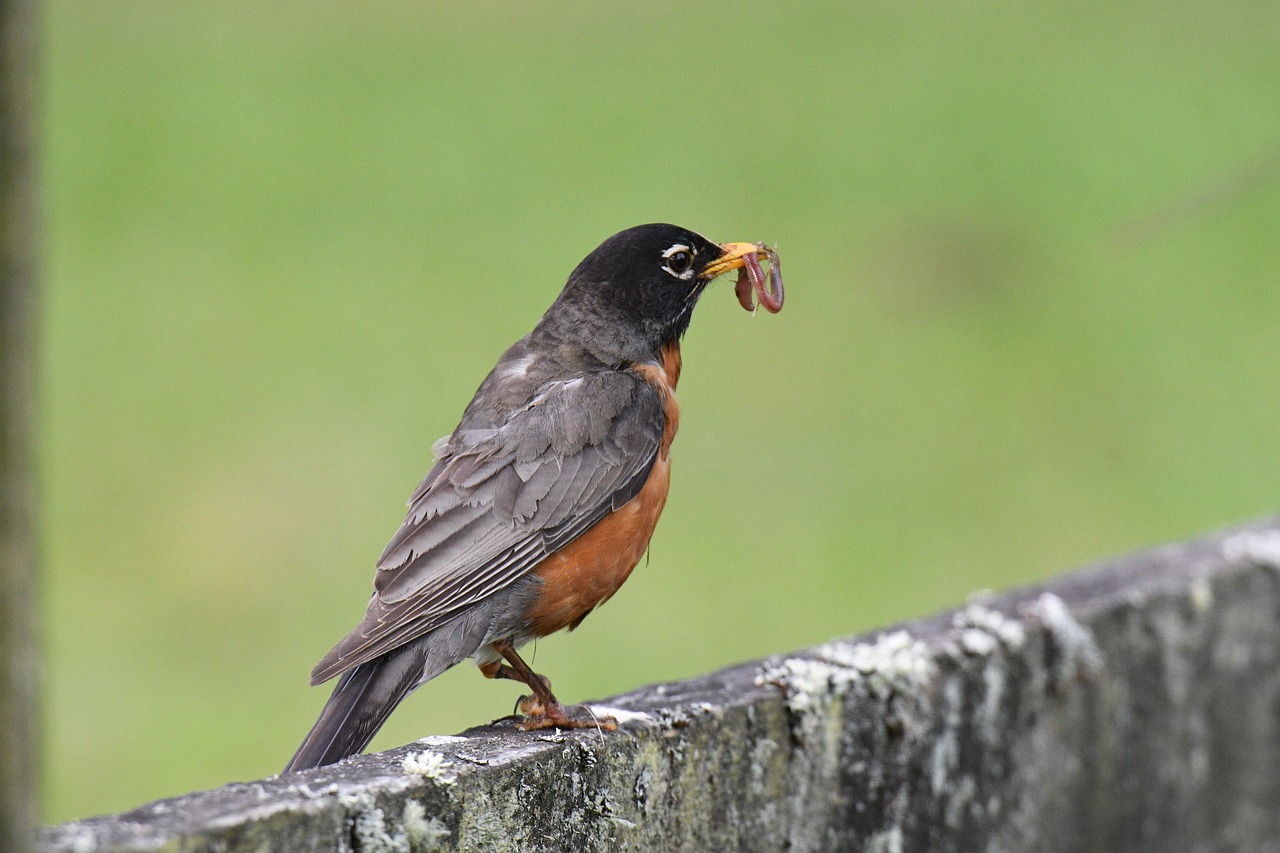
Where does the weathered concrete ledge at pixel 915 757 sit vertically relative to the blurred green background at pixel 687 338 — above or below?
below

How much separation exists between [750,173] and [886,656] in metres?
6.63

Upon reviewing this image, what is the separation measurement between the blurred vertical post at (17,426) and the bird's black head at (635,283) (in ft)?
9.52

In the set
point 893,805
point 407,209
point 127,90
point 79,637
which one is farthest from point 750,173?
point 893,805

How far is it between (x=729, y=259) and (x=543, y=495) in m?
0.98

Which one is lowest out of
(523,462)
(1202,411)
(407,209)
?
(523,462)

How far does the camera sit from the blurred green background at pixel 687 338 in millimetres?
6805

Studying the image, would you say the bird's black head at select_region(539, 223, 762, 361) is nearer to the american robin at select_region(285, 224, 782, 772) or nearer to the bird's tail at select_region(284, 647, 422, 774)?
the american robin at select_region(285, 224, 782, 772)

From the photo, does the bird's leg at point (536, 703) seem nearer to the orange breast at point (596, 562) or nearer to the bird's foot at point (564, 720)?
the bird's foot at point (564, 720)

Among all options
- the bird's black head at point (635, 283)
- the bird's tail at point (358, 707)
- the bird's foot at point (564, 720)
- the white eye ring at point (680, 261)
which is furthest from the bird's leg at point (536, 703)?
the white eye ring at point (680, 261)

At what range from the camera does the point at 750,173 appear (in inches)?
377

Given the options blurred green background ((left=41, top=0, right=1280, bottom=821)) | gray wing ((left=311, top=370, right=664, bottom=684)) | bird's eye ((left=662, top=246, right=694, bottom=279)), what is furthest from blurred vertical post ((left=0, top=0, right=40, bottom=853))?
blurred green background ((left=41, top=0, right=1280, bottom=821))

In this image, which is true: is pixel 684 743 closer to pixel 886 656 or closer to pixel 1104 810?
pixel 886 656

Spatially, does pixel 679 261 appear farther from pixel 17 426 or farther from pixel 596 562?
pixel 17 426

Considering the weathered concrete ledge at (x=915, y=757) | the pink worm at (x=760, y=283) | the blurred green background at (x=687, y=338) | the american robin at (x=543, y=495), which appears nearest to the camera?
the weathered concrete ledge at (x=915, y=757)
